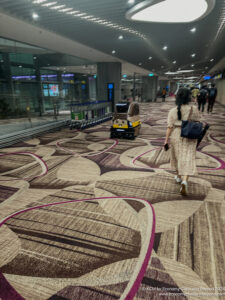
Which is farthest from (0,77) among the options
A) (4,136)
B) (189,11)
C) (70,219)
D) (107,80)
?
(70,219)

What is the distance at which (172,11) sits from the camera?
5125 millimetres

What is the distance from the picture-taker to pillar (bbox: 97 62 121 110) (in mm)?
12664

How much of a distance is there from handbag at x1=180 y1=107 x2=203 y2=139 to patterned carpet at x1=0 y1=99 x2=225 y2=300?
91 centimetres

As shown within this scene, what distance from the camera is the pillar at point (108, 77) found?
12664 millimetres

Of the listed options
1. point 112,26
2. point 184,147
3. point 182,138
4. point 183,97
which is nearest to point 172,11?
point 112,26

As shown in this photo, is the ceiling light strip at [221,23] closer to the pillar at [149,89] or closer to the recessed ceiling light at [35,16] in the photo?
the recessed ceiling light at [35,16]

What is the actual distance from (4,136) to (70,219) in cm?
481

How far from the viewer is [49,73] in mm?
11812

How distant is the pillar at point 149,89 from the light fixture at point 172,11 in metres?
18.6

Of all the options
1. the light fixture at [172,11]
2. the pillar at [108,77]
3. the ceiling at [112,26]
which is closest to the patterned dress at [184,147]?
the light fixture at [172,11]

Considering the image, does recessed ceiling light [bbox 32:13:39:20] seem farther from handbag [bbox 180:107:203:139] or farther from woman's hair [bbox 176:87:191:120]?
handbag [bbox 180:107:203:139]

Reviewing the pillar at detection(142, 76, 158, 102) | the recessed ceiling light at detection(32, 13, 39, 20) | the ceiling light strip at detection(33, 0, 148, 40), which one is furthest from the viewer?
the pillar at detection(142, 76, 158, 102)

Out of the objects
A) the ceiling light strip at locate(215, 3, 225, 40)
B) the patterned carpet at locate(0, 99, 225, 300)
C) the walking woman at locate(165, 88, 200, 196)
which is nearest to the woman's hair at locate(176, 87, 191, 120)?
the walking woman at locate(165, 88, 200, 196)

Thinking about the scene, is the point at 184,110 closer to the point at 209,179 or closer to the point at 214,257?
the point at 209,179
